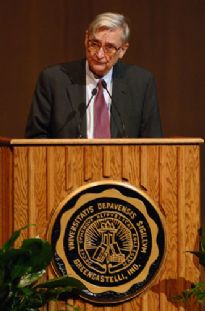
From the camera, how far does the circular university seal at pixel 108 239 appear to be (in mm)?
3057

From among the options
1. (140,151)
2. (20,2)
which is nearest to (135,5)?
(20,2)

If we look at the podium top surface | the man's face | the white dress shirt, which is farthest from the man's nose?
the podium top surface

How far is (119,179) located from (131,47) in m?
2.24

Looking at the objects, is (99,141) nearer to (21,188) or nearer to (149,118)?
(21,188)

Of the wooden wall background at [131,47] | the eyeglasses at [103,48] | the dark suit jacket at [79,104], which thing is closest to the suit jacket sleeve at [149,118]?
the dark suit jacket at [79,104]

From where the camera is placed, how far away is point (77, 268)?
3.07m

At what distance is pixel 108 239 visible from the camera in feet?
10.1

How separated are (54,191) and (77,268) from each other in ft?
0.88

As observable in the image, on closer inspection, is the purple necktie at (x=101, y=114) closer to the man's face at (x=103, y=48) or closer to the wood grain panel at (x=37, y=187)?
the man's face at (x=103, y=48)

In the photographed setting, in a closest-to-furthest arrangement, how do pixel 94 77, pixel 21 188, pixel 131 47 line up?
pixel 21 188, pixel 94 77, pixel 131 47

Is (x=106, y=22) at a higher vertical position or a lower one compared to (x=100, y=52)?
higher

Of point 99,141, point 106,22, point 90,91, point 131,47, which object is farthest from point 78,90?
point 131,47

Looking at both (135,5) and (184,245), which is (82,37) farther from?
(184,245)

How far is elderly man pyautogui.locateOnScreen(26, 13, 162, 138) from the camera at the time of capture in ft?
11.5
